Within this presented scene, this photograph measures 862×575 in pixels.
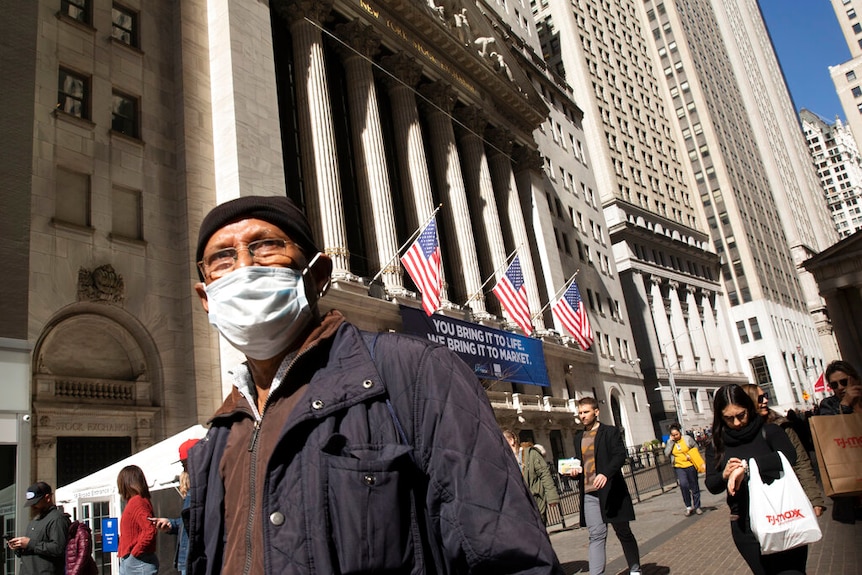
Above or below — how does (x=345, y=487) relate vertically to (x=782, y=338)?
below

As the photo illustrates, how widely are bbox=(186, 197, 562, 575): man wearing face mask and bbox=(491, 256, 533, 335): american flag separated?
2399cm

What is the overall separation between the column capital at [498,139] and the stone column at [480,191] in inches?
59.2

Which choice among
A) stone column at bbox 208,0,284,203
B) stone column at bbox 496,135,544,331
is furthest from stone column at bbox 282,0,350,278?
stone column at bbox 496,135,544,331

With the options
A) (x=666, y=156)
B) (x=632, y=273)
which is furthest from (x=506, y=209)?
(x=666, y=156)

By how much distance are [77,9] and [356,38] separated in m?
13.5

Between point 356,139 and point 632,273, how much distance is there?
4576cm

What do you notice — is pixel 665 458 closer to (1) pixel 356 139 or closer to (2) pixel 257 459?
(1) pixel 356 139

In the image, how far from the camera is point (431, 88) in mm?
35281

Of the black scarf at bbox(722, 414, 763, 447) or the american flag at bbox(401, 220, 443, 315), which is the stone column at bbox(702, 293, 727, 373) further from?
the black scarf at bbox(722, 414, 763, 447)

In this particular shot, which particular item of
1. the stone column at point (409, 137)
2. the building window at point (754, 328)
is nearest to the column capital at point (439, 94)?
the stone column at point (409, 137)

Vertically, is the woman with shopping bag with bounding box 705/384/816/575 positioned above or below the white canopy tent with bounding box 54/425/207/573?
below

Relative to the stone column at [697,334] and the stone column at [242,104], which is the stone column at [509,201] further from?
the stone column at [697,334]

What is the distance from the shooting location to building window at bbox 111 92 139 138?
61.5 ft

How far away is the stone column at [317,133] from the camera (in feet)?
79.4
